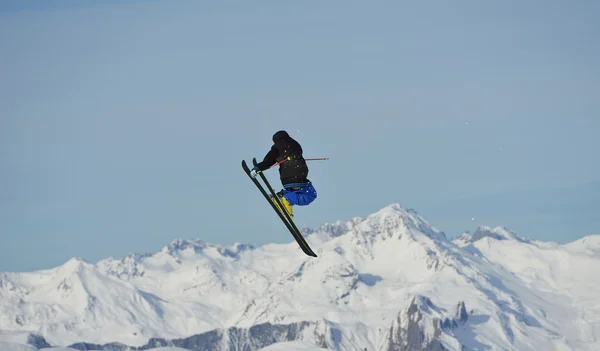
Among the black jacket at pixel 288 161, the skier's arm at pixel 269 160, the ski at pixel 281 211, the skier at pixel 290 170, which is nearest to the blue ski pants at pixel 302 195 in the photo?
the skier at pixel 290 170

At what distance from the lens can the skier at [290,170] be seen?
1460 inches

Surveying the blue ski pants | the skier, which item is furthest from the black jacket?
the blue ski pants

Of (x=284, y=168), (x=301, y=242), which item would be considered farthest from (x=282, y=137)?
(x=301, y=242)

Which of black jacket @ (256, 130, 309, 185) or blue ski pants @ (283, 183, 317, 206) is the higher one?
black jacket @ (256, 130, 309, 185)

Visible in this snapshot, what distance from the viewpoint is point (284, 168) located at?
124ft

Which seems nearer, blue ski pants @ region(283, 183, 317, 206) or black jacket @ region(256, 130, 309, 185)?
black jacket @ region(256, 130, 309, 185)

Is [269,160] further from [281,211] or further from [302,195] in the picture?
[281,211]

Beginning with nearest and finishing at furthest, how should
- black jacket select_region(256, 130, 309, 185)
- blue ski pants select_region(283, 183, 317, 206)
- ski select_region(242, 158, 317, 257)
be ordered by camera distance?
1. black jacket select_region(256, 130, 309, 185)
2. blue ski pants select_region(283, 183, 317, 206)
3. ski select_region(242, 158, 317, 257)

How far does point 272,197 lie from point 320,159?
2.40 metres

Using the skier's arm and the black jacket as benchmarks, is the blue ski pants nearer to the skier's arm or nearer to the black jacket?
the black jacket

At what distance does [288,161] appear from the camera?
37375 mm

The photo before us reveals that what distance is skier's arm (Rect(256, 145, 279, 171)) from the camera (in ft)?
123

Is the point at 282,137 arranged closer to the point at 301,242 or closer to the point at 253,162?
the point at 253,162

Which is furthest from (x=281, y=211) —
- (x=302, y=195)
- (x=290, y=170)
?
(x=290, y=170)
